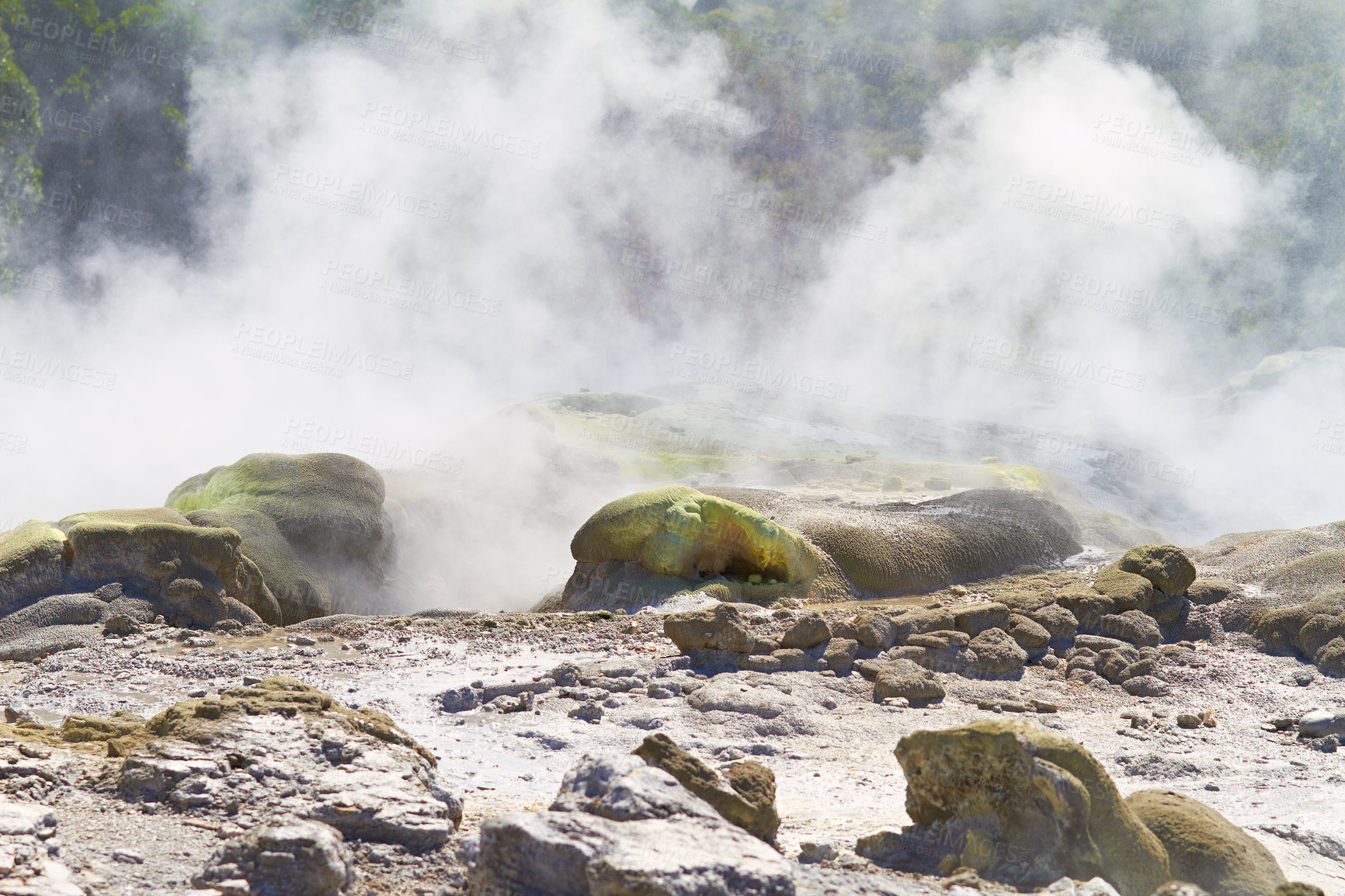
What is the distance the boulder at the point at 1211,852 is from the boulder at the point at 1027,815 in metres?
0.11

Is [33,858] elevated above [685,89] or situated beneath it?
situated beneath

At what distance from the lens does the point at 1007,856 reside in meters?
3.51

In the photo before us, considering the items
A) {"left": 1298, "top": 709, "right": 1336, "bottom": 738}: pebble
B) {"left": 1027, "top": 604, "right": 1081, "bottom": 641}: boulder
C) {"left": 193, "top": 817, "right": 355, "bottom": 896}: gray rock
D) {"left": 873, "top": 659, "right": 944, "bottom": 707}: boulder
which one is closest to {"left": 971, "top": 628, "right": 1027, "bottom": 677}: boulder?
{"left": 1027, "top": 604, "right": 1081, "bottom": 641}: boulder

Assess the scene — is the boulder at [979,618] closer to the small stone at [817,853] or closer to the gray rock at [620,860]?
the small stone at [817,853]

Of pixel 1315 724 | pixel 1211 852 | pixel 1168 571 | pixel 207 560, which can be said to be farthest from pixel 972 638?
pixel 207 560

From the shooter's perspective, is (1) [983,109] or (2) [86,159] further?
(1) [983,109]

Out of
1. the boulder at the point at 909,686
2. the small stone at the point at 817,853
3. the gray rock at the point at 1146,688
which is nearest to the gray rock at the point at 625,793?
the small stone at the point at 817,853

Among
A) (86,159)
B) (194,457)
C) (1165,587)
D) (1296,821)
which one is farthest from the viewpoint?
(86,159)

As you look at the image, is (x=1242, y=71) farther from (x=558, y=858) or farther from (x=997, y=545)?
(x=558, y=858)

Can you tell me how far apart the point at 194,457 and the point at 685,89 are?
97.8 ft

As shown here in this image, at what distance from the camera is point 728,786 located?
372cm

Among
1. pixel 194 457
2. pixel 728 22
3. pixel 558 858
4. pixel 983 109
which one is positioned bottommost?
pixel 558 858

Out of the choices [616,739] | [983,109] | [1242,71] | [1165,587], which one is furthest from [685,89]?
[616,739]

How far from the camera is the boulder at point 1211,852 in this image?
3533 millimetres
